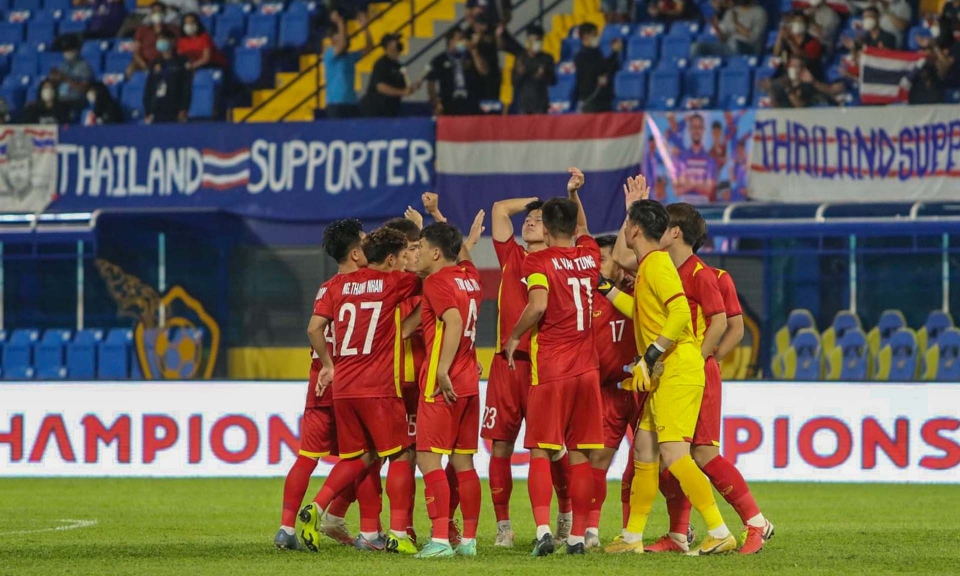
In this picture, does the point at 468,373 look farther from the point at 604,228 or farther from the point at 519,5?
the point at 519,5

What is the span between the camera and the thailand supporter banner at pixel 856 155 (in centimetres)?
1806

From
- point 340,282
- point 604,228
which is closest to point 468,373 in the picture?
point 340,282

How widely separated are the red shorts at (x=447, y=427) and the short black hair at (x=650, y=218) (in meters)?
1.31

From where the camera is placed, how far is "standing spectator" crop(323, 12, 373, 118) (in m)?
20.9

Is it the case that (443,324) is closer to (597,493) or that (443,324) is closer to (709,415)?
(597,493)

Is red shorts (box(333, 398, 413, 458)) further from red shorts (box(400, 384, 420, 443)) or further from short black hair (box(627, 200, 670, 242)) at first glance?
short black hair (box(627, 200, 670, 242))

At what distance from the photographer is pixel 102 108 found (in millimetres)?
21766

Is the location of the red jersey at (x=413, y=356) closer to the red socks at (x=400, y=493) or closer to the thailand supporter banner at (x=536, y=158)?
the red socks at (x=400, y=493)

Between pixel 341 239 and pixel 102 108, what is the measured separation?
12879 millimetres

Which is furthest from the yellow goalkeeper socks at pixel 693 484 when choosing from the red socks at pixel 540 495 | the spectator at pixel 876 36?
the spectator at pixel 876 36

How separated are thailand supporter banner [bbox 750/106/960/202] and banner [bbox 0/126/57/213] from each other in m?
8.59

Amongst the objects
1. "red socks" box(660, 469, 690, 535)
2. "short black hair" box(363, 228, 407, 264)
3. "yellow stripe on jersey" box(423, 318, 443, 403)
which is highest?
"short black hair" box(363, 228, 407, 264)

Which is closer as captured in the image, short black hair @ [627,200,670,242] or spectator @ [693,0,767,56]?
short black hair @ [627,200,670,242]

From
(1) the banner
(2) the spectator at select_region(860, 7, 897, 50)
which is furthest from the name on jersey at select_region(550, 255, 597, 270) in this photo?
(1) the banner
